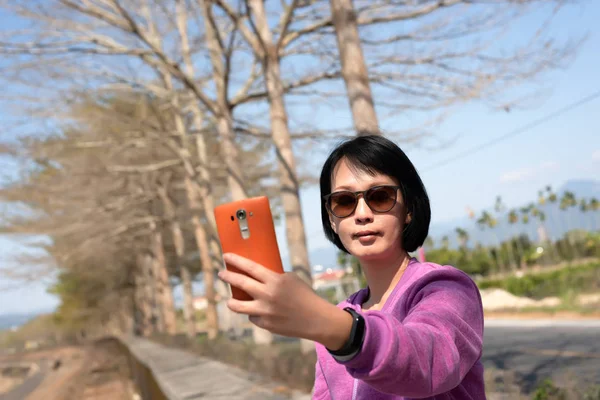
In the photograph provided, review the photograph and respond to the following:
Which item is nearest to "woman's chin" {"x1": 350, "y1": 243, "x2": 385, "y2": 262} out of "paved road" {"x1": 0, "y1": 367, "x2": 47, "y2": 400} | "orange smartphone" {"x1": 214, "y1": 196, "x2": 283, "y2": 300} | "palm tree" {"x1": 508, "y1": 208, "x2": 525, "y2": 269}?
"orange smartphone" {"x1": 214, "y1": 196, "x2": 283, "y2": 300}

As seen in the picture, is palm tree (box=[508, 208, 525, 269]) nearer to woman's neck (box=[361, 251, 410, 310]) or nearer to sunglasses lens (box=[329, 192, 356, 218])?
woman's neck (box=[361, 251, 410, 310])

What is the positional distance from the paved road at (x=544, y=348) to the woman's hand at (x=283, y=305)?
8029 mm

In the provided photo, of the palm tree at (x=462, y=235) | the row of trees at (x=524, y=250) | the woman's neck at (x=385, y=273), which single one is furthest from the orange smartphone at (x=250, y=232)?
the palm tree at (x=462, y=235)

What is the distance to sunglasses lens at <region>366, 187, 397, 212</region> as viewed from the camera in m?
1.40

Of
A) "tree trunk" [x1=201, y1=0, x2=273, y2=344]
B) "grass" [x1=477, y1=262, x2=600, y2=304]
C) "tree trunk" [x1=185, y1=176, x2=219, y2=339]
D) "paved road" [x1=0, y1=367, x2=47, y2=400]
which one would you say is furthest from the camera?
"paved road" [x1=0, y1=367, x2=47, y2=400]

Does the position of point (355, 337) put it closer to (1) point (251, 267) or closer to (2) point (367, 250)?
(1) point (251, 267)

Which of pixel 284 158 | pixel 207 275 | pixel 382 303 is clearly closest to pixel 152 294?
pixel 207 275

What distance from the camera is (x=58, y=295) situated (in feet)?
223

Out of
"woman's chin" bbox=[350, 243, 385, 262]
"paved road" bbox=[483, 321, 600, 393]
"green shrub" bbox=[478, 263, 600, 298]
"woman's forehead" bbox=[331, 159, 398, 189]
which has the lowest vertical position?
"green shrub" bbox=[478, 263, 600, 298]

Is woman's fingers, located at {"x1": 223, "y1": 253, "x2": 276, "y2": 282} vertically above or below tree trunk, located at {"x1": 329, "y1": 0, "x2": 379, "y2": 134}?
below

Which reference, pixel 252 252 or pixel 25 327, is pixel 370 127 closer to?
pixel 252 252

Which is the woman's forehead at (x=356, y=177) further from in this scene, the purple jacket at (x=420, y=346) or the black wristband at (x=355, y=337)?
the black wristband at (x=355, y=337)

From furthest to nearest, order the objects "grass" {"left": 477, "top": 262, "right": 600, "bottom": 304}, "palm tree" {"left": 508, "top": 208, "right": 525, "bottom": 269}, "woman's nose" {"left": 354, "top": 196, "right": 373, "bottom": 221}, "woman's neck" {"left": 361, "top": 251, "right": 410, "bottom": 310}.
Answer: "palm tree" {"left": 508, "top": 208, "right": 525, "bottom": 269} → "grass" {"left": 477, "top": 262, "right": 600, "bottom": 304} → "woman's neck" {"left": 361, "top": 251, "right": 410, "bottom": 310} → "woman's nose" {"left": 354, "top": 196, "right": 373, "bottom": 221}

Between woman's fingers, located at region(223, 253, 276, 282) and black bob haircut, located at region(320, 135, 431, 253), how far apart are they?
551mm
